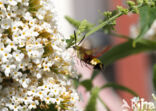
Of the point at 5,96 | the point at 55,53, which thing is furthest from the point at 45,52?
the point at 5,96

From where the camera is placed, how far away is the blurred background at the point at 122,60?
4.18 meters

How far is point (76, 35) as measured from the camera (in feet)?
2.29

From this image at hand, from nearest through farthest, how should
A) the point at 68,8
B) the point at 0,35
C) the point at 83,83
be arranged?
the point at 0,35
the point at 83,83
the point at 68,8

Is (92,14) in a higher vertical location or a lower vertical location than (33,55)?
lower

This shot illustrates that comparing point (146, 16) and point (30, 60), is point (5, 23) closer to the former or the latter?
point (30, 60)

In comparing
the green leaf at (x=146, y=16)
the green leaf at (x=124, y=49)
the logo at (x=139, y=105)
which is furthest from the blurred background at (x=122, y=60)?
the logo at (x=139, y=105)

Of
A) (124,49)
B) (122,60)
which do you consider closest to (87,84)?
(124,49)

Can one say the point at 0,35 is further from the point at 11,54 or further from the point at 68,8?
the point at 68,8

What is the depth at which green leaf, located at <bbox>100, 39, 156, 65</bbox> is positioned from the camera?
3.04ft

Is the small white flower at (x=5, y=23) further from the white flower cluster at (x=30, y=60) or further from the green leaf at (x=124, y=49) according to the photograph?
the green leaf at (x=124, y=49)

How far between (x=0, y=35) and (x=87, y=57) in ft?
0.65

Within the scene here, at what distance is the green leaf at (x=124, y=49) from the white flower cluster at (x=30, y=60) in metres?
0.23

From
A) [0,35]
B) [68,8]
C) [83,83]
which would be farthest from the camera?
[68,8]

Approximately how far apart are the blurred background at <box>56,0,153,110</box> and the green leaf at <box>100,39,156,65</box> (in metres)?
2.88
